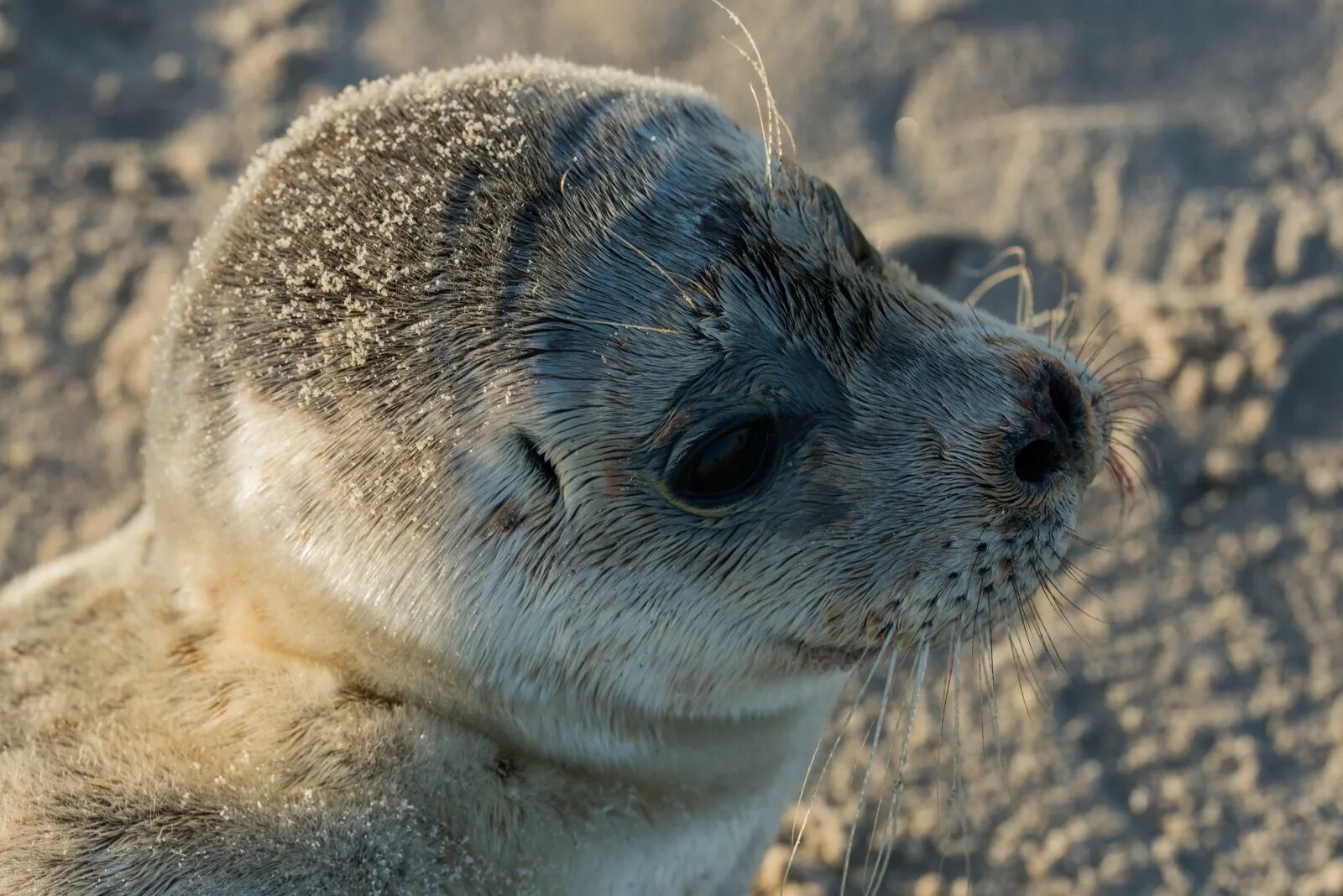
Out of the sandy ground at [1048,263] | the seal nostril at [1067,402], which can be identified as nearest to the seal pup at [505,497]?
the seal nostril at [1067,402]

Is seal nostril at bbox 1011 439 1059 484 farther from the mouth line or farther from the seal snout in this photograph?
the mouth line

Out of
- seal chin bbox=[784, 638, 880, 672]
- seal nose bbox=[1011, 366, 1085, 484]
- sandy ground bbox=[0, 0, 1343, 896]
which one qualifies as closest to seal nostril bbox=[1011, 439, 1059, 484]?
seal nose bbox=[1011, 366, 1085, 484]

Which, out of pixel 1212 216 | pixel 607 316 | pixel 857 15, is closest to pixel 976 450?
pixel 607 316

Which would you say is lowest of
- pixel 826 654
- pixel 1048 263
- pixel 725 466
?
pixel 826 654

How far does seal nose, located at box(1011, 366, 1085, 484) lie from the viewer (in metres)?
1.94

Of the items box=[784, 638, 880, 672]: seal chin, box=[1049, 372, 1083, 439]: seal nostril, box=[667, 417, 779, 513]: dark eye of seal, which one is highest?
box=[1049, 372, 1083, 439]: seal nostril

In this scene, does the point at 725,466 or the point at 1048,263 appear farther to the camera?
the point at 1048,263

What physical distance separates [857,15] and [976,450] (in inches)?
116

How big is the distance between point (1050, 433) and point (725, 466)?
55 cm

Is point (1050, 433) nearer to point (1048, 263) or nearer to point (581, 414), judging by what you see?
point (581, 414)

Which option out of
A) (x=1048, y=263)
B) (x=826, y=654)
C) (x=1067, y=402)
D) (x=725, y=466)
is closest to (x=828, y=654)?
(x=826, y=654)

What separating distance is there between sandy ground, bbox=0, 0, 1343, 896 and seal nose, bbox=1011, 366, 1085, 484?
98 centimetres

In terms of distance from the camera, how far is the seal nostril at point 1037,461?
1946mm

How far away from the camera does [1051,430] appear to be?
6.43 ft
